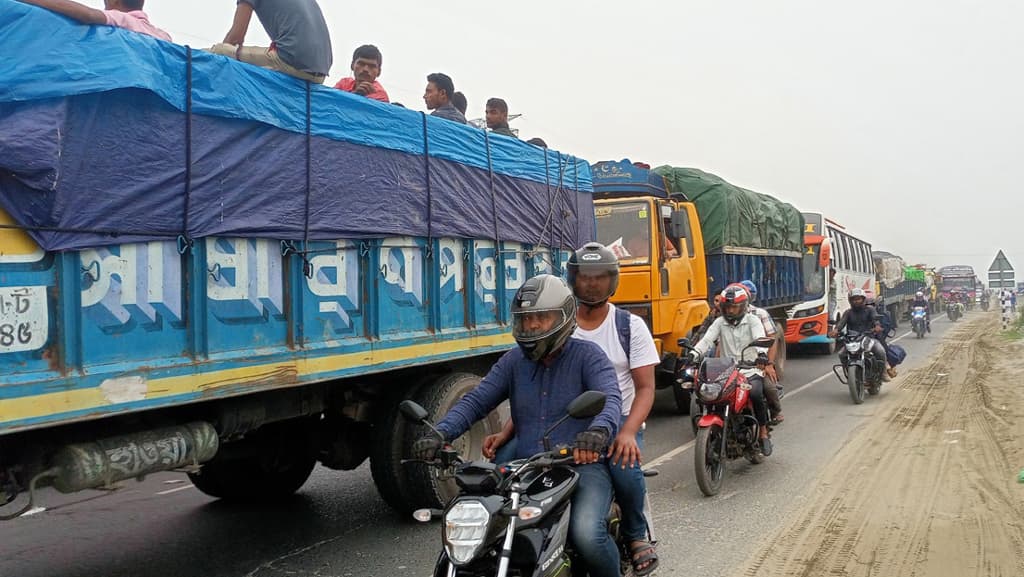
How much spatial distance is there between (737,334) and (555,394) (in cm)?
473

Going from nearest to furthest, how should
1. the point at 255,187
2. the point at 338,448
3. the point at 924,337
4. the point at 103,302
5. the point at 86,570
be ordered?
the point at 103,302
the point at 255,187
the point at 86,570
the point at 338,448
the point at 924,337

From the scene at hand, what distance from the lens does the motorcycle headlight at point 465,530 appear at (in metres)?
2.57

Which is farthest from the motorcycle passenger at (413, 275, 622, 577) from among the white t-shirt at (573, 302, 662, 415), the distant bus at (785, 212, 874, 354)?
the distant bus at (785, 212, 874, 354)

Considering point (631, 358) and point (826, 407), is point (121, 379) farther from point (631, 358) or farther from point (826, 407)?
point (826, 407)

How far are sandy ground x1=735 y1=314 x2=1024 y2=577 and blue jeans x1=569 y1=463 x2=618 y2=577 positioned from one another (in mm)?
1863

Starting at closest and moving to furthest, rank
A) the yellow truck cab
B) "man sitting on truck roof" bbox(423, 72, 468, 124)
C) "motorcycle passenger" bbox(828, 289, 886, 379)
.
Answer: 1. "man sitting on truck roof" bbox(423, 72, 468, 124)
2. the yellow truck cab
3. "motorcycle passenger" bbox(828, 289, 886, 379)

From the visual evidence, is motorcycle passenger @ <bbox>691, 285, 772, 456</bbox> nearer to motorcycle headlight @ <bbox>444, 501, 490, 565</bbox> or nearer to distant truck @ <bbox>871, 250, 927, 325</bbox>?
motorcycle headlight @ <bbox>444, 501, 490, 565</bbox>

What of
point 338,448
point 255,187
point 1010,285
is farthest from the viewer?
point 1010,285

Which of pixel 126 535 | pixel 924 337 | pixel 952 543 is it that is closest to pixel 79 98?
pixel 126 535

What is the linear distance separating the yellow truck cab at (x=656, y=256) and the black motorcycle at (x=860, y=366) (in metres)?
2.37

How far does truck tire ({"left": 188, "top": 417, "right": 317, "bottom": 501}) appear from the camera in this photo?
551cm

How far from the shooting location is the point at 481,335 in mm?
6016

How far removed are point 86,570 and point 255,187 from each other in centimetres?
271

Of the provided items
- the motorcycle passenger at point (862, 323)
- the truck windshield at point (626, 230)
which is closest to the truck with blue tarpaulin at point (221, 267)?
the truck windshield at point (626, 230)
